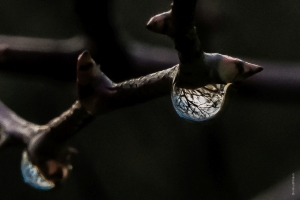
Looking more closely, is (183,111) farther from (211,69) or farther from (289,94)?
(289,94)

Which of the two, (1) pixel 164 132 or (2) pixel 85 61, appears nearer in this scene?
(2) pixel 85 61

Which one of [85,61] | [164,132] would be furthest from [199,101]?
[164,132]

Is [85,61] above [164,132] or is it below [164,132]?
above

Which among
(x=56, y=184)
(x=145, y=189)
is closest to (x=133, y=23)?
(x=145, y=189)

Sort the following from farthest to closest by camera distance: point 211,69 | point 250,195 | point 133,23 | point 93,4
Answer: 1. point 133,23
2. point 250,195
3. point 93,4
4. point 211,69

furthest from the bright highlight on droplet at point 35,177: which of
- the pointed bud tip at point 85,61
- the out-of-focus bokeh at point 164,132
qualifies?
the out-of-focus bokeh at point 164,132

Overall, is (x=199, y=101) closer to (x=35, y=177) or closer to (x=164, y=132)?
(x=35, y=177)

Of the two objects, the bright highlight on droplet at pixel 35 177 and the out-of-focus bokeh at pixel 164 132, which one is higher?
the bright highlight on droplet at pixel 35 177

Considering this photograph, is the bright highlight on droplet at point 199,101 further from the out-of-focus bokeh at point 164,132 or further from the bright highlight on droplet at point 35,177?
the out-of-focus bokeh at point 164,132
